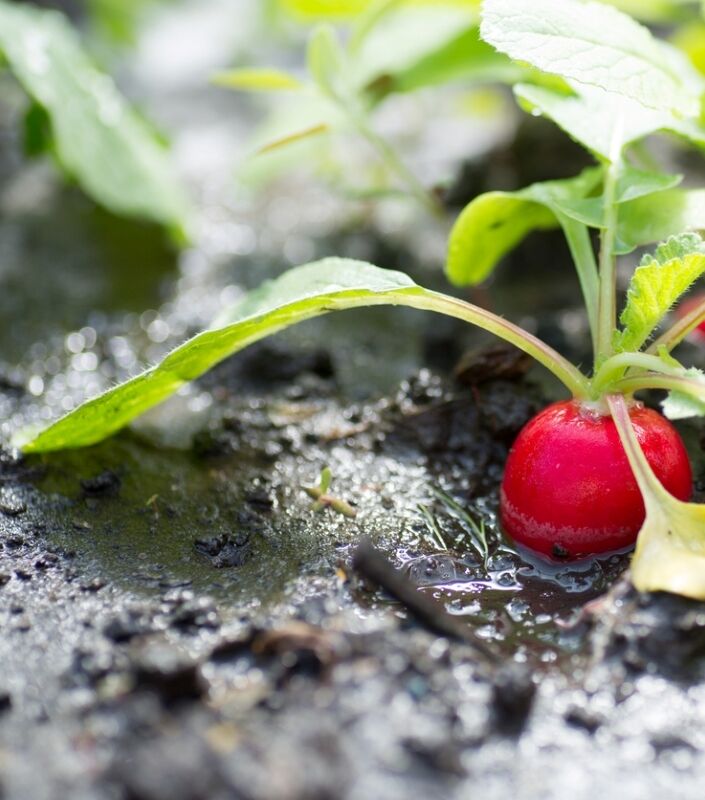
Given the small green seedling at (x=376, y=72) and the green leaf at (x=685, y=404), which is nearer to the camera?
the green leaf at (x=685, y=404)

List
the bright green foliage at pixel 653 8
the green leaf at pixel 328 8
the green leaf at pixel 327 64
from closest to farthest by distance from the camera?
1. the green leaf at pixel 327 64
2. the green leaf at pixel 328 8
3. the bright green foliage at pixel 653 8

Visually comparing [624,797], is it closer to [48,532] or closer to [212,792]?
[212,792]

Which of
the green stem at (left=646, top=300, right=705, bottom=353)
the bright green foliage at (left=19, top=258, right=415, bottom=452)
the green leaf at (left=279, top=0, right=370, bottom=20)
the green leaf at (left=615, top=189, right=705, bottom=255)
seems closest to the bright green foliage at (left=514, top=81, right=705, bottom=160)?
the green leaf at (left=615, top=189, right=705, bottom=255)

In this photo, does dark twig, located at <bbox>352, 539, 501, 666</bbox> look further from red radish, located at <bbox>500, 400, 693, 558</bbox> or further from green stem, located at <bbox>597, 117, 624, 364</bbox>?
green stem, located at <bbox>597, 117, 624, 364</bbox>

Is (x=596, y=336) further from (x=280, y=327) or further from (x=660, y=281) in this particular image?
(x=280, y=327)

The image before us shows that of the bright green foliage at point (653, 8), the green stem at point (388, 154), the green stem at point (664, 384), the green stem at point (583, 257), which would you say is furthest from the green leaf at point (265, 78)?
the green stem at point (664, 384)

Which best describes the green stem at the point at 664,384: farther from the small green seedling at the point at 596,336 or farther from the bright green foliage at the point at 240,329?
the bright green foliage at the point at 240,329
